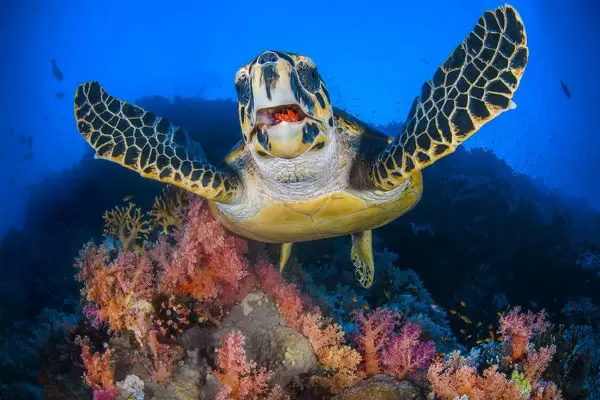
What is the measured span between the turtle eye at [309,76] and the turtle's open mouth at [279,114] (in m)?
0.18

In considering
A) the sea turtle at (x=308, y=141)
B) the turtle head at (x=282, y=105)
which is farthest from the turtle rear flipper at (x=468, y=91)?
the turtle head at (x=282, y=105)

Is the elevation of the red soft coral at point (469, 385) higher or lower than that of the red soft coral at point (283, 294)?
lower

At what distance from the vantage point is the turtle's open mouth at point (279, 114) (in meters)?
2.22

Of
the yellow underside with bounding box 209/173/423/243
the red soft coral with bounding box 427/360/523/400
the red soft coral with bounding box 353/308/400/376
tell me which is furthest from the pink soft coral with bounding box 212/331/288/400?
the yellow underside with bounding box 209/173/423/243

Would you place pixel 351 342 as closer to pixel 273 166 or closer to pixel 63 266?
pixel 273 166

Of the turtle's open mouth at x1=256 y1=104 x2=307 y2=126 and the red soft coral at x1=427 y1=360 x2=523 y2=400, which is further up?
the turtle's open mouth at x1=256 y1=104 x2=307 y2=126

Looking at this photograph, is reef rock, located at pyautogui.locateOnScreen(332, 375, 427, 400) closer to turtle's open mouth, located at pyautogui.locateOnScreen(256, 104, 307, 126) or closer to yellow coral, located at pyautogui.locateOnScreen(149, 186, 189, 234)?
turtle's open mouth, located at pyautogui.locateOnScreen(256, 104, 307, 126)

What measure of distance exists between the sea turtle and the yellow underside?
0.01 m

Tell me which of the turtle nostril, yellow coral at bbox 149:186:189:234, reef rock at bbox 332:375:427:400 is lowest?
reef rock at bbox 332:375:427:400

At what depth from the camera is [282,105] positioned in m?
2.20

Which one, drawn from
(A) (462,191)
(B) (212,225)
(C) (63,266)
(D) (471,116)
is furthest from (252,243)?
(C) (63,266)

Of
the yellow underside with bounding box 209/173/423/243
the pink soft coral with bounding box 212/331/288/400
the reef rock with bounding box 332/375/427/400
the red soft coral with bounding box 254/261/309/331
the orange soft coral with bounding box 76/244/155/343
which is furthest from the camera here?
the yellow underside with bounding box 209/173/423/243

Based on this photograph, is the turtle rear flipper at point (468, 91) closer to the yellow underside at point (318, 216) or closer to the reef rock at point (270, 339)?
the yellow underside at point (318, 216)

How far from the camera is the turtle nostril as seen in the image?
2.09 metres
